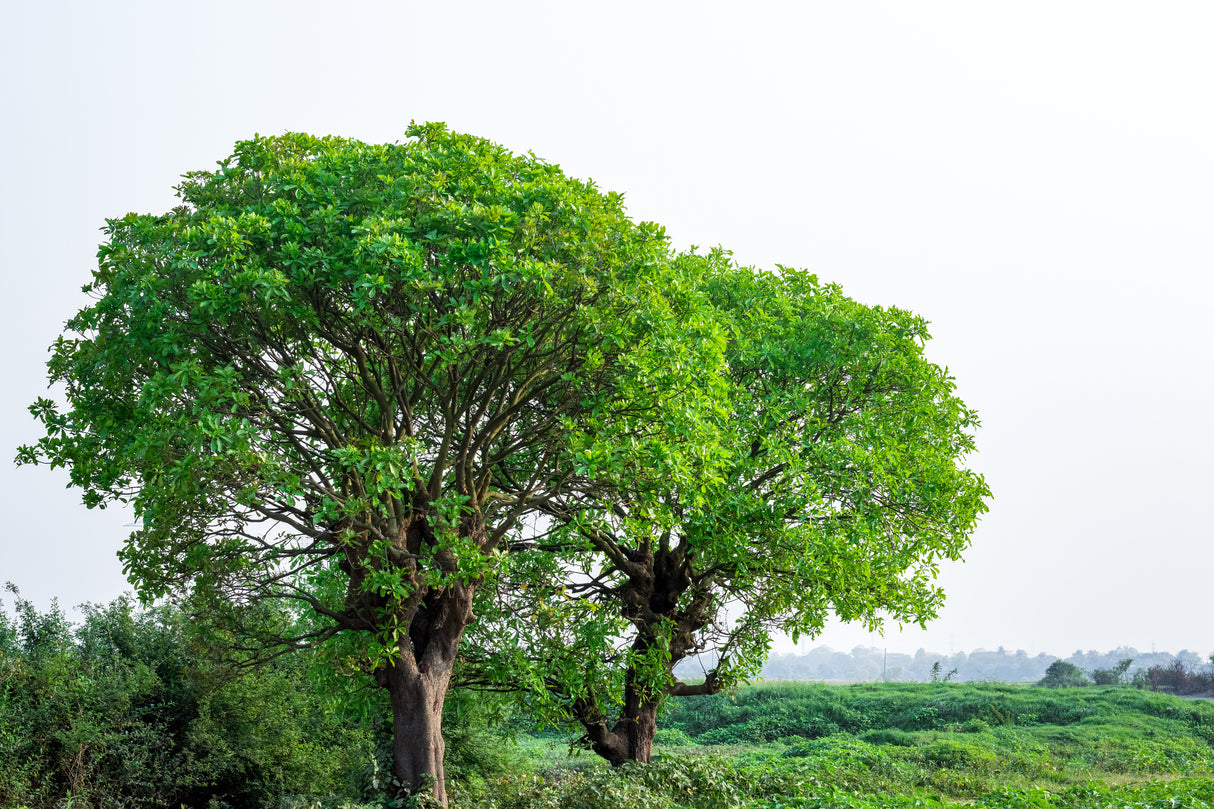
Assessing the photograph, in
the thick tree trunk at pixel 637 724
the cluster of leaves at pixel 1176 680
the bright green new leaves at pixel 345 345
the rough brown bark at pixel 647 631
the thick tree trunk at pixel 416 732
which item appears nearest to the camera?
the bright green new leaves at pixel 345 345

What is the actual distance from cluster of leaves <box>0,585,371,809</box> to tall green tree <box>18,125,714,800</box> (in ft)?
15.0

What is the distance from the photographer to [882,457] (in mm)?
16656

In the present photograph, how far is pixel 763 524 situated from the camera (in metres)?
15.7

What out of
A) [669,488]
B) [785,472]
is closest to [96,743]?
[669,488]

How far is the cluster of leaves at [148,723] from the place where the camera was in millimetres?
18312

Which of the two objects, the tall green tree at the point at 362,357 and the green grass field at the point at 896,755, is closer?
the tall green tree at the point at 362,357

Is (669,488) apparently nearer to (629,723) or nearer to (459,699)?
(629,723)

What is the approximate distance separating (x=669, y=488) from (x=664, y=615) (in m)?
5.04

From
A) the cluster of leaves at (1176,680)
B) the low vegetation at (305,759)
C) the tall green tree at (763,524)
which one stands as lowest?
the cluster of leaves at (1176,680)

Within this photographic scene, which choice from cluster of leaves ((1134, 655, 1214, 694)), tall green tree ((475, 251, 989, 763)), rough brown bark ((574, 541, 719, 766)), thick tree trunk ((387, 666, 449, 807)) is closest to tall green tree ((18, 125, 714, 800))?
thick tree trunk ((387, 666, 449, 807))

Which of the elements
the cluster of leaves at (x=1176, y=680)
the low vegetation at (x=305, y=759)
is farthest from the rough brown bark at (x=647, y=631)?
the cluster of leaves at (x=1176, y=680)

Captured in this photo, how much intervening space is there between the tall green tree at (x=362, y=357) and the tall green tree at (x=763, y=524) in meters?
1.88

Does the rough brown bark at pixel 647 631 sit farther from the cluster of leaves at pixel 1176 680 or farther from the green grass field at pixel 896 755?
the cluster of leaves at pixel 1176 680

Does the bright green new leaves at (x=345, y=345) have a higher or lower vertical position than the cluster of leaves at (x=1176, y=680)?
higher
